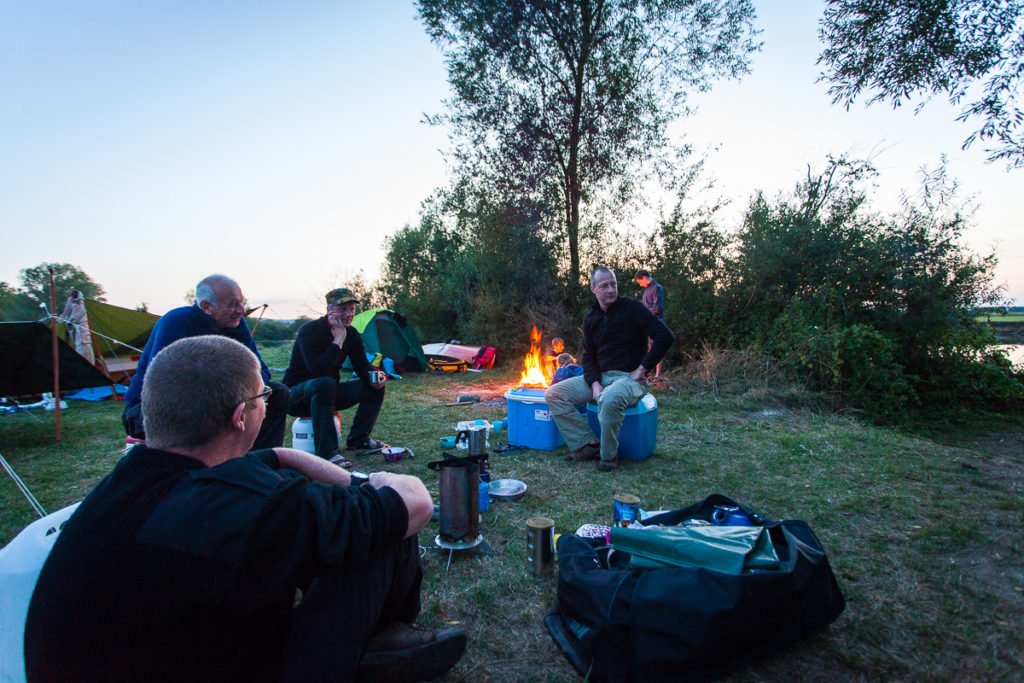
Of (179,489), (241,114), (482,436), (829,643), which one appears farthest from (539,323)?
(179,489)

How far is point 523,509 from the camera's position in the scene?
337 cm

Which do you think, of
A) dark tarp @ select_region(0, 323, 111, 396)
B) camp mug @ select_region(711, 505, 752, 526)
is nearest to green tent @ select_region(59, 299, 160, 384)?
dark tarp @ select_region(0, 323, 111, 396)

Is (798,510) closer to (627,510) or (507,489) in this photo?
(627,510)

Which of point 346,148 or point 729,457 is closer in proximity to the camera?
point 729,457

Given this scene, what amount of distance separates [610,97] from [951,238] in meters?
7.79

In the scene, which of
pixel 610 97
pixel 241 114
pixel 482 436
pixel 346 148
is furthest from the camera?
pixel 610 97

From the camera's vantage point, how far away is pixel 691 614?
5.62 feet

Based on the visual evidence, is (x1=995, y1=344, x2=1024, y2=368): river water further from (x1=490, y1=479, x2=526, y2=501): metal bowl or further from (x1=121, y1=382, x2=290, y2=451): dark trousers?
(x1=121, y1=382, x2=290, y2=451): dark trousers

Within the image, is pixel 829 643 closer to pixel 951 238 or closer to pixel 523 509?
pixel 523 509

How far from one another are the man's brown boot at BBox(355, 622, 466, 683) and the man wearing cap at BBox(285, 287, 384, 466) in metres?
2.88

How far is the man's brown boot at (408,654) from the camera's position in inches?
63.6

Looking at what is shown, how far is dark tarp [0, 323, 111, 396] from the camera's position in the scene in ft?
17.5

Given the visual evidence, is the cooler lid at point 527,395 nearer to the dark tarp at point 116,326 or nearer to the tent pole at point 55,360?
the tent pole at point 55,360

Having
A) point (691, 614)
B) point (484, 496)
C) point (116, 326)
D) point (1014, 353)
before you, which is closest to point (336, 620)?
point (691, 614)
